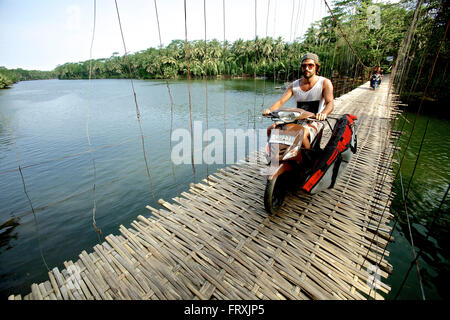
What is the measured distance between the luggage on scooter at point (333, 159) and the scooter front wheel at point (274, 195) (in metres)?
0.32

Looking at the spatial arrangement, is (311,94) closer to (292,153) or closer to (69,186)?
(292,153)

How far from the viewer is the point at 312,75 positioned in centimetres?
259

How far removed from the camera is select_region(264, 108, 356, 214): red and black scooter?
2174 millimetres

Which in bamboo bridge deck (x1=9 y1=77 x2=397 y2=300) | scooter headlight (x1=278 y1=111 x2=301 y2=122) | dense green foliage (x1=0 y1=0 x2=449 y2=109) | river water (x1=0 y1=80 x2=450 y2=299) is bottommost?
river water (x1=0 y1=80 x2=450 y2=299)

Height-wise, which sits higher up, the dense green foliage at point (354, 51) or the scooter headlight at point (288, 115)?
the dense green foliage at point (354, 51)

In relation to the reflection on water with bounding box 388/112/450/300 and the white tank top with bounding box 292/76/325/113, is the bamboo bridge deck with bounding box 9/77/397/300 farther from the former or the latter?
the white tank top with bounding box 292/76/325/113

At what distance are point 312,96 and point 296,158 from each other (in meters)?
1.08

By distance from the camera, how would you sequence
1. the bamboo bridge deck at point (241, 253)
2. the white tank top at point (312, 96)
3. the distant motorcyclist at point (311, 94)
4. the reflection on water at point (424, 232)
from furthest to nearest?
the reflection on water at point (424, 232)
the white tank top at point (312, 96)
the distant motorcyclist at point (311, 94)
the bamboo bridge deck at point (241, 253)

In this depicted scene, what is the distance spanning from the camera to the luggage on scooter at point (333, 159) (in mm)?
2170

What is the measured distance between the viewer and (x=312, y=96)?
279 cm

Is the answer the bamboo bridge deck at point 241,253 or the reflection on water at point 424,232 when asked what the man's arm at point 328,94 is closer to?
the reflection on water at point 424,232

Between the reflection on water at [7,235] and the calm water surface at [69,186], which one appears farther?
the reflection on water at [7,235]

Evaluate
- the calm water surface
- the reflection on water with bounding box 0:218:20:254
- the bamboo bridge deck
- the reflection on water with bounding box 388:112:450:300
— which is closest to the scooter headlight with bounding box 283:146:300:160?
the bamboo bridge deck

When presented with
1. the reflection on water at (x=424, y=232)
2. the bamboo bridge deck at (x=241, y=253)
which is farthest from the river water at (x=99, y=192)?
the bamboo bridge deck at (x=241, y=253)
